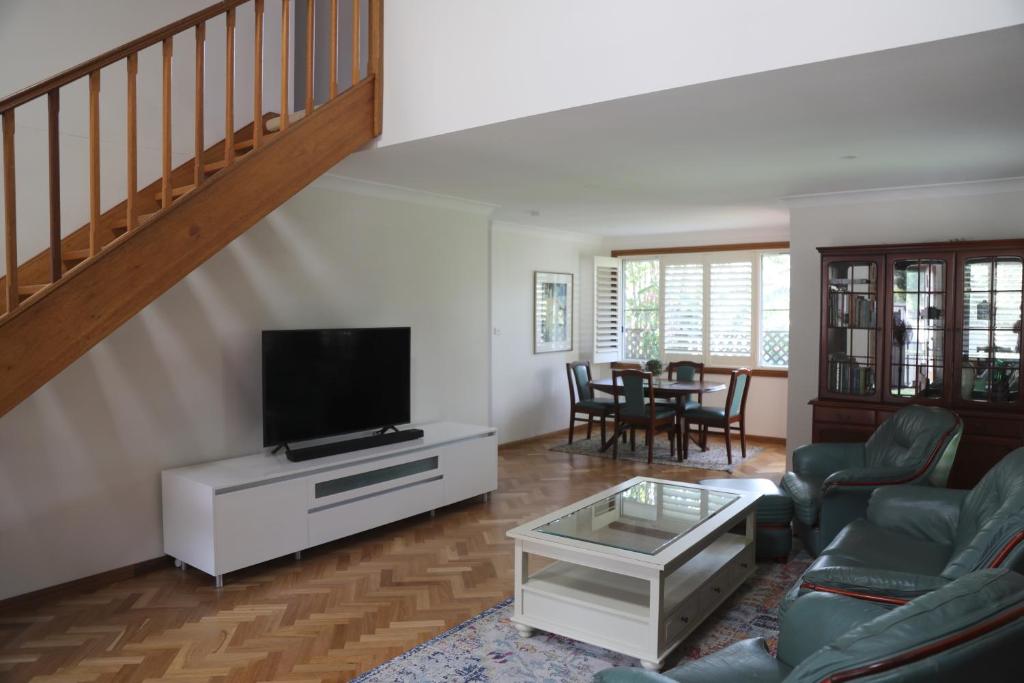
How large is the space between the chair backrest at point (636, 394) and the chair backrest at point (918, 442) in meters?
2.54

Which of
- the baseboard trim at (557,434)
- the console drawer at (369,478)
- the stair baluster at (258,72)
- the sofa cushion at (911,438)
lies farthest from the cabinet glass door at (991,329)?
the stair baluster at (258,72)

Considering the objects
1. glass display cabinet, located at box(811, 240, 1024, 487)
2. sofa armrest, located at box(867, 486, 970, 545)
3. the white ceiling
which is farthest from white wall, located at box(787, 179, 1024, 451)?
sofa armrest, located at box(867, 486, 970, 545)

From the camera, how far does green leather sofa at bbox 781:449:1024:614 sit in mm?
2350

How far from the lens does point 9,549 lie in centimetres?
355

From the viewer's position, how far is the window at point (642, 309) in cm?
887

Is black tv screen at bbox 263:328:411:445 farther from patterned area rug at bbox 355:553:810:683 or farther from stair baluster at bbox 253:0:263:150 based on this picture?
patterned area rug at bbox 355:553:810:683

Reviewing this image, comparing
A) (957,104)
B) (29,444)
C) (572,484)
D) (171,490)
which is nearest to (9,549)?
(29,444)

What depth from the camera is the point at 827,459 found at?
457 cm

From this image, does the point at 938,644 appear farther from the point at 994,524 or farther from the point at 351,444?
the point at 351,444

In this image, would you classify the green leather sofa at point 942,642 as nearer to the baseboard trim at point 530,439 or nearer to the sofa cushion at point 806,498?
the sofa cushion at point 806,498

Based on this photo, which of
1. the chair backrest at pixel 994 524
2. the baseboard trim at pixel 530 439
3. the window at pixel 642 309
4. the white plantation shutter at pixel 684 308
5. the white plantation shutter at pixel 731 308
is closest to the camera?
the chair backrest at pixel 994 524

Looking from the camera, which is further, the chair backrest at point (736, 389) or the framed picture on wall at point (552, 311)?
the framed picture on wall at point (552, 311)

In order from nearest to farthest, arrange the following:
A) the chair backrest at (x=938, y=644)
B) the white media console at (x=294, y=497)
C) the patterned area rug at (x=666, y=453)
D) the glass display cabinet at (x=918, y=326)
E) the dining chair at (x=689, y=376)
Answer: the chair backrest at (x=938, y=644), the white media console at (x=294, y=497), the glass display cabinet at (x=918, y=326), the patterned area rug at (x=666, y=453), the dining chair at (x=689, y=376)

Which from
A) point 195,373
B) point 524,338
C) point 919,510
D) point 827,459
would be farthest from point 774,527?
point 524,338
